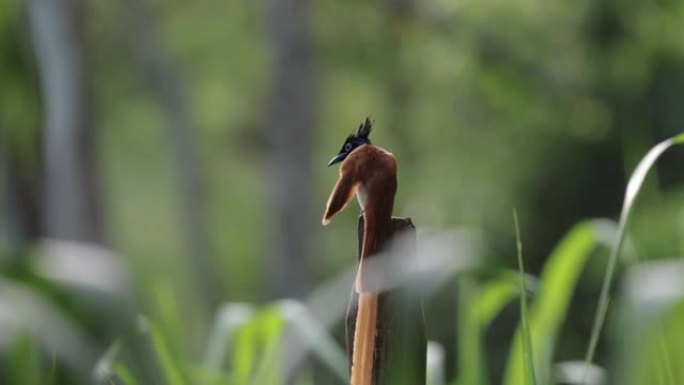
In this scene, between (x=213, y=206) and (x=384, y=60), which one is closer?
(x=384, y=60)

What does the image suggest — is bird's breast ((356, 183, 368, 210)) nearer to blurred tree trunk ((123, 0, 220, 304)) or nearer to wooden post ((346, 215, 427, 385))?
wooden post ((346, 215, 427, 385))

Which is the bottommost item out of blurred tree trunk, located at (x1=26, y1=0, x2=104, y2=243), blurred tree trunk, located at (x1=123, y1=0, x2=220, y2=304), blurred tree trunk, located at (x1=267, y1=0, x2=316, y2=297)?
blurred tree trunk, located at (x1=26, y1=0, x2=104, y2=243)

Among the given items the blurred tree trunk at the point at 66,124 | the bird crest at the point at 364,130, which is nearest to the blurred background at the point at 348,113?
the blurred tree trunk at the point at 66,124

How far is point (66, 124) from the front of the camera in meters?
6.74

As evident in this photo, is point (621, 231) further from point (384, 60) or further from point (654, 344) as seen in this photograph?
point (384, 60)

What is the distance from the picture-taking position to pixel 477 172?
10484 mm

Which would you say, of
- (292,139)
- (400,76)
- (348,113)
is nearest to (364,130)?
(292,139)

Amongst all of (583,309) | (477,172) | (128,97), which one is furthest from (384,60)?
(583,309)

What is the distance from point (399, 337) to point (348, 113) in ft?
44.7

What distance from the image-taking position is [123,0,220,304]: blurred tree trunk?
35.8ft

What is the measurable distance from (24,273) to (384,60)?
11.5 m

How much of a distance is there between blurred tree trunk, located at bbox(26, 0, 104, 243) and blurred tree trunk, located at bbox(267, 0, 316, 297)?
5.39ft

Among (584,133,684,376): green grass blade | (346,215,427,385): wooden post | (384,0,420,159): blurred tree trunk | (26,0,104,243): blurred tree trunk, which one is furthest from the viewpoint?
(384,0,420,159): blurred tree trunk

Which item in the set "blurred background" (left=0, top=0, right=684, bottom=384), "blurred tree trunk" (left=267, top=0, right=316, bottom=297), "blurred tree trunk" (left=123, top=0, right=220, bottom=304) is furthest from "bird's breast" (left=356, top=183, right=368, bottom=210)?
"blurred tree trunk" (left=123, top=0, right=220, bottom=304)
